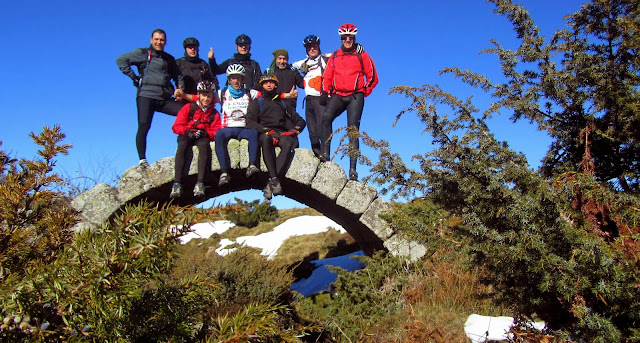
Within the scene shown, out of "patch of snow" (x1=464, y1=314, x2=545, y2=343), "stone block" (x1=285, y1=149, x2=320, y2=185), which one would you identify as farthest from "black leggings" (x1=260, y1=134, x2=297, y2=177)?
"patch of snow" (x1=464, y1=314, x2=545, y2=343)

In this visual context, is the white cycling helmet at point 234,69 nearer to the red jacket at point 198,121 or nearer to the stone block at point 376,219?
the red jacket at point 198,121

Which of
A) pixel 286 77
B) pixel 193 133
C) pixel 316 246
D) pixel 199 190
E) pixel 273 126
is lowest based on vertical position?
pixel 199 190

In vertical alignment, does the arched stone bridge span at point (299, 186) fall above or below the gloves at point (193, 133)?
below

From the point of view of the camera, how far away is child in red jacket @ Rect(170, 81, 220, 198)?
6.02 meters

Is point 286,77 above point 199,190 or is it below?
above

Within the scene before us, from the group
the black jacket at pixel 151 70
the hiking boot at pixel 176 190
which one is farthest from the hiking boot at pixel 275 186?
the black jacket at pixel 151 70

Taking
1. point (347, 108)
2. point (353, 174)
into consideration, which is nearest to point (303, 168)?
point (353, 174)

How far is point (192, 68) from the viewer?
21.6 ft

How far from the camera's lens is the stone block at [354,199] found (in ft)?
20.6

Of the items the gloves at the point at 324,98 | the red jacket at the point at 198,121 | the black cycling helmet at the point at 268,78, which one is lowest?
the red jacket at the point at 198,121

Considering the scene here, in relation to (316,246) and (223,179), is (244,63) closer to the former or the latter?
(223,179)

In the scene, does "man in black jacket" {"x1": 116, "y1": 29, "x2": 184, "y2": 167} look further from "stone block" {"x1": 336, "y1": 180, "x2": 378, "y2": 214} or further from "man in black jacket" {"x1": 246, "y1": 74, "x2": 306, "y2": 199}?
"stone block" {"x1": 336, "y1": 180, "x2": 378, "y2": 214}

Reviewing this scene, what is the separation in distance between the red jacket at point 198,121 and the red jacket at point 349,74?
1.65m

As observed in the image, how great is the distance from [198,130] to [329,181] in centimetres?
195
